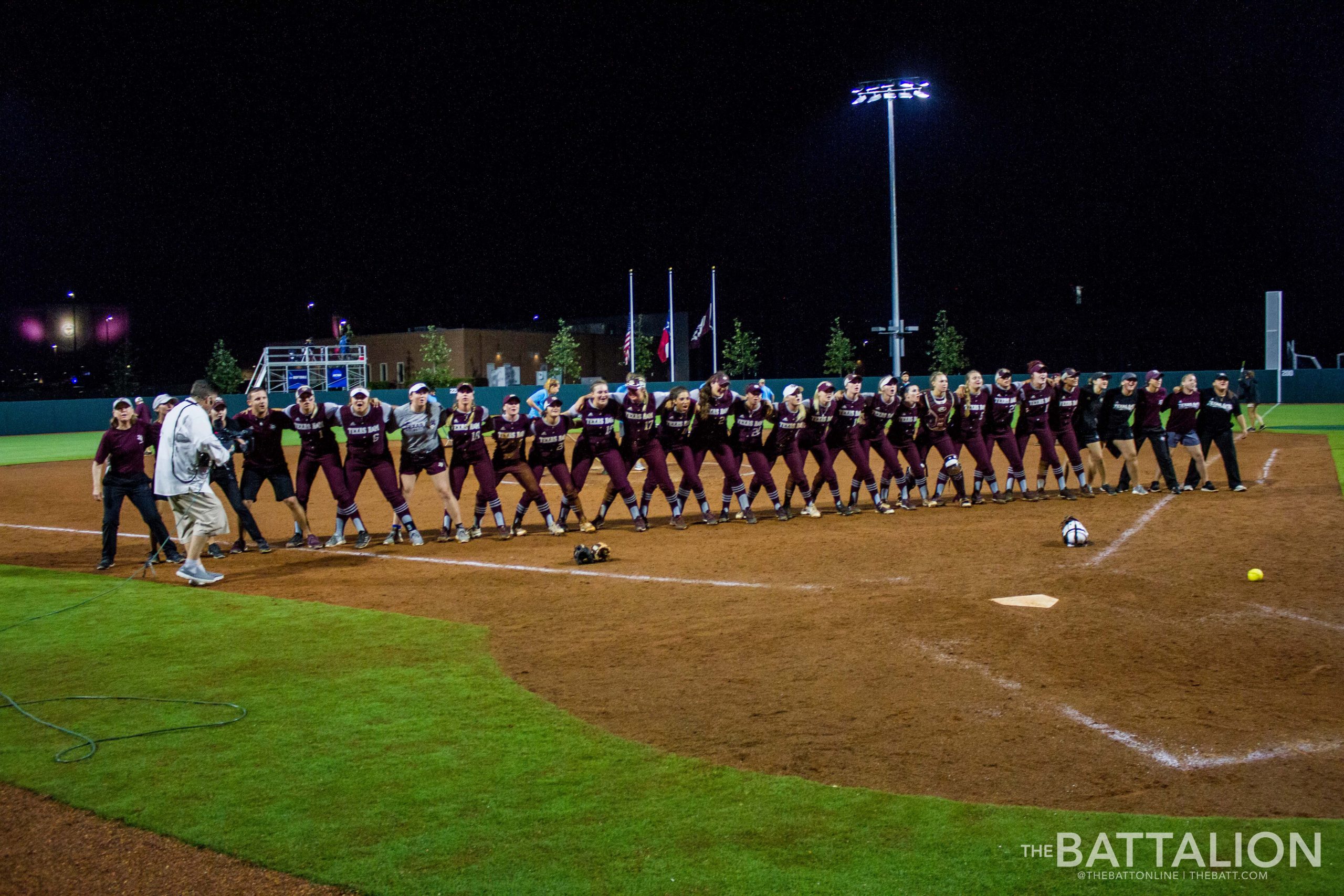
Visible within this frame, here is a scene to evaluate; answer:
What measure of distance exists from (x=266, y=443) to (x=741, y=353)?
53.6 metres

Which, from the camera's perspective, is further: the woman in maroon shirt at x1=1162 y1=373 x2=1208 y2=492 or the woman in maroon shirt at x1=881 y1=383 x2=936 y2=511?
the woman in maroon shirt at x1=1162 y1=373 x2=1208 y2=492

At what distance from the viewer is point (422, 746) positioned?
562 centimetres

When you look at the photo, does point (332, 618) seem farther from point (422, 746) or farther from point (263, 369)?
point (263, 369)

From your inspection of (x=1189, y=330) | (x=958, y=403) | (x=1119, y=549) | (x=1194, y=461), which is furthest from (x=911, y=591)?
(x=1189, y=330)

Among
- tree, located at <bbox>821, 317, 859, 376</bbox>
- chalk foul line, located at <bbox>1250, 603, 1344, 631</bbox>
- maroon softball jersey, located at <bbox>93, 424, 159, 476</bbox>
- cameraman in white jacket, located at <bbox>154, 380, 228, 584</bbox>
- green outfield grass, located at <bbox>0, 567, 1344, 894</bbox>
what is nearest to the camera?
green outfield grass, located at <bbox>0, 567, 1344, 894</bbox>

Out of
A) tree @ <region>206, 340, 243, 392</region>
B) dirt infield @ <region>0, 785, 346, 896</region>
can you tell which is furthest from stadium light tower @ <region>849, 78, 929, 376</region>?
tree @ <region>206, 340, 243, 392</region>

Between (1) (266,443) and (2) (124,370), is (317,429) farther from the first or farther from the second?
(2) (124,370)

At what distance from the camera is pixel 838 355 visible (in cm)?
6269

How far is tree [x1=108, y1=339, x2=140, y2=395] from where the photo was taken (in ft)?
206

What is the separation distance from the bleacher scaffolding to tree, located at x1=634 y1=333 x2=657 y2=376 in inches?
840

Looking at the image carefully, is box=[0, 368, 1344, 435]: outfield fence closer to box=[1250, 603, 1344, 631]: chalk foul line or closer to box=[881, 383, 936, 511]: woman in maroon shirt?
box=[881, 383, 936, 511]: woman in maroon shirt

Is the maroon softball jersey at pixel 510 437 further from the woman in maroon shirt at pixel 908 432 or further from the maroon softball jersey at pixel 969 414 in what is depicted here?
the maroon softball jersey at pixel 969 414

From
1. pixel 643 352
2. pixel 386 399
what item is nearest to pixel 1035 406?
pixel 386 399

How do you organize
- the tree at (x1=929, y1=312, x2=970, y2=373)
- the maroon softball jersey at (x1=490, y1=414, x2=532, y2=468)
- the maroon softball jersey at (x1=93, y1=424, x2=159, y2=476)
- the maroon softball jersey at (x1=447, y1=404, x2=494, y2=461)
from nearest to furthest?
the maroon softball jersey at (x1=93, y1=424, x2=159, y2=476) < the maroon softball jersey at (x1=447, y1=404, x2=494, y2=461) < the maroon softball jersey at (x1=490, y1=414, x2=532, y2=468) < the tree at (x1=929, y1=312, x2=970, y2=373)
